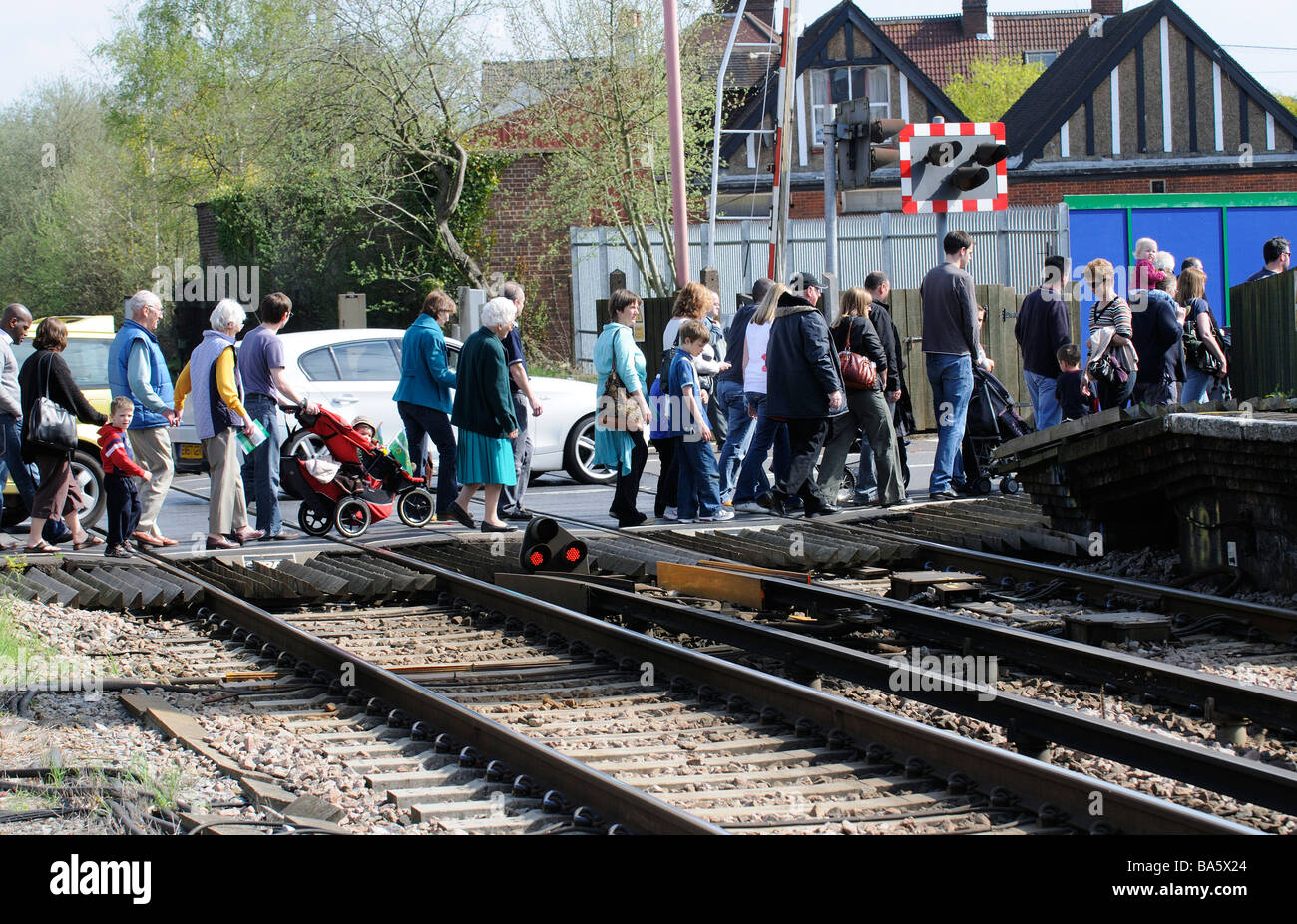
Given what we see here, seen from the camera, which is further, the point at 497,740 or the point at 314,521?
the point at 314,521

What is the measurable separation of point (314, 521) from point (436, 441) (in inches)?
45.9

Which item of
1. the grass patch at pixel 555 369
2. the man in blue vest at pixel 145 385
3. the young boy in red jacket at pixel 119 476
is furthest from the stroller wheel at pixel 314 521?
the grass patch at pixel 555 369

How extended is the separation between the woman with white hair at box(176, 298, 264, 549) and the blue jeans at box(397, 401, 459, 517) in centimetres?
152

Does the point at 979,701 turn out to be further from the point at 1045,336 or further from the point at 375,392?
the point at 375,392

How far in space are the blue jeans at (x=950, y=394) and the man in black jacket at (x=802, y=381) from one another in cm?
132

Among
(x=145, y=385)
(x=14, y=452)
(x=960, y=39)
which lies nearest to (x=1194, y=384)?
(x=145, y=385)

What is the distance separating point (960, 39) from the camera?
6450 centimetres

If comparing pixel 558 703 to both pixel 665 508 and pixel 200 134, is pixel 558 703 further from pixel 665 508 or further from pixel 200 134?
pixel 200 134

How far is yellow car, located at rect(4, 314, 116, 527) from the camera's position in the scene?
42.3 feet

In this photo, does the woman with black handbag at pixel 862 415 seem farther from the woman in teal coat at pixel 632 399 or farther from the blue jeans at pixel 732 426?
the woman in teal coat at pixel 632 399

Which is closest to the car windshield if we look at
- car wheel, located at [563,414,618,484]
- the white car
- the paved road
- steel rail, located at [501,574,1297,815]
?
the white car

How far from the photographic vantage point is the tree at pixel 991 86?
60875 millimetres

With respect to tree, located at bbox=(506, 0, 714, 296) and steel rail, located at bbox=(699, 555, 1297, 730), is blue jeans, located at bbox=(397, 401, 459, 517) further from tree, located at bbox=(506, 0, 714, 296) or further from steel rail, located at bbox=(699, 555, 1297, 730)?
tree, located at bbox=(506, 0, 714, 296)
